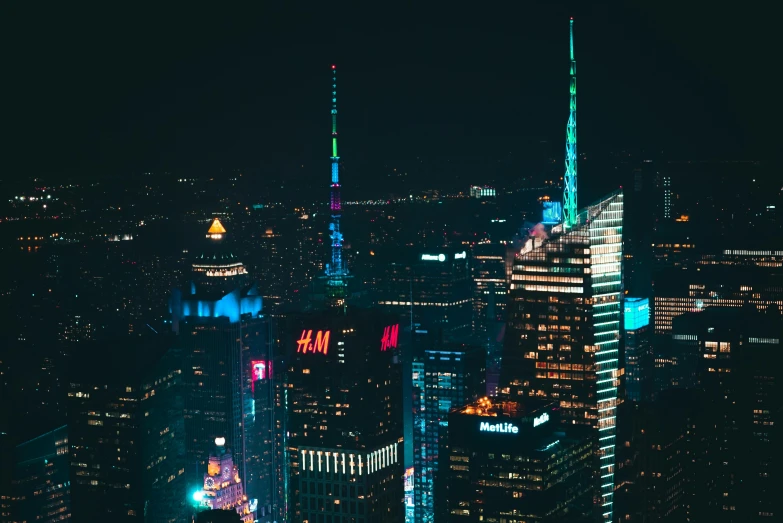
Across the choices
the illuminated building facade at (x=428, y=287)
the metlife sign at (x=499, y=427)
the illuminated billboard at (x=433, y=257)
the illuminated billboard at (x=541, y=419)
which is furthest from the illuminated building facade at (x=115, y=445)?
the illuminated billboard at (x=541, y=419)

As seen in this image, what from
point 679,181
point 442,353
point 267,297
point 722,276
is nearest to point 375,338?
point 442,353

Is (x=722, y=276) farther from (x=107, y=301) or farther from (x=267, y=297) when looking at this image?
(x=107, y=301)

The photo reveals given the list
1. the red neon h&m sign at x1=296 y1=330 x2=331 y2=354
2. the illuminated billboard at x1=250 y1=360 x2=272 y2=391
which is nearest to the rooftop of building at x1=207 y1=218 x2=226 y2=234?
the illuminated billboard at x1=250 y1=360 x2=272 y2=391

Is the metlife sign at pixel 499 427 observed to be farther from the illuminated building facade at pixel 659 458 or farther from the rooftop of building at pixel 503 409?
the illuminated building facade at pixel 659 458

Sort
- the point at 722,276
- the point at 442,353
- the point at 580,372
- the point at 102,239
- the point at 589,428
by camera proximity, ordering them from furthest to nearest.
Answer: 1. the point at 722,276
2. the point at 442,353
3. the point at 102,239
4. the point at 580,372
5. the point at 589,428

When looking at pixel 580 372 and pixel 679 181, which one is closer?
pixel 580 372

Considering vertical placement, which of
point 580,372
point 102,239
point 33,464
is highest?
point 102,239

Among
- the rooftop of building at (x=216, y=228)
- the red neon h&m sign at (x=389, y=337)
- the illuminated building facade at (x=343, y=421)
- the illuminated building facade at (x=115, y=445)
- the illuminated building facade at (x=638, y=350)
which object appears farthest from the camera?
A: the rooftop of building at (x=216, y=228)
